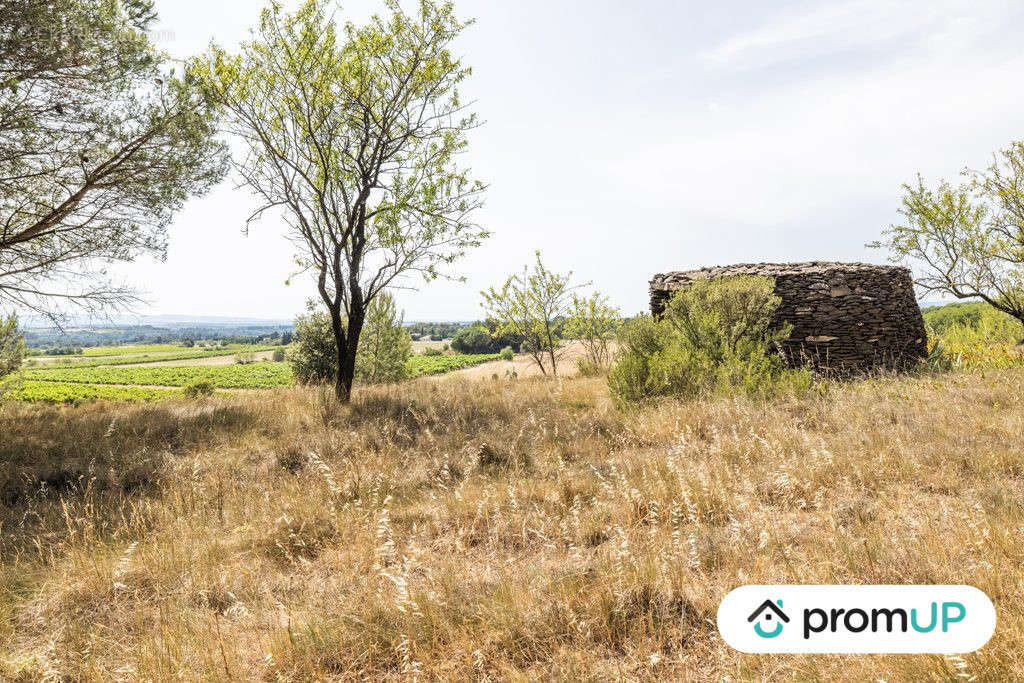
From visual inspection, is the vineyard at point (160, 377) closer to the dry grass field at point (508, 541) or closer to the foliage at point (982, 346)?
the foliage at point (982, 346)

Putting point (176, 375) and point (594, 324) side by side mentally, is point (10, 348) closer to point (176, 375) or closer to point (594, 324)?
point (594, 324)

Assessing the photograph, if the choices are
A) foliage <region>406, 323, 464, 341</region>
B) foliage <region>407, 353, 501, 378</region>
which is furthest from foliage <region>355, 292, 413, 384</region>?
foliage <region>406, 323, 464, 341</region>

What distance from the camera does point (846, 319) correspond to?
11016mm

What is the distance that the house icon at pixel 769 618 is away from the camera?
2240 mm

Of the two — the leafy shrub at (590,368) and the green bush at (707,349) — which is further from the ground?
the green bush at (707,349)

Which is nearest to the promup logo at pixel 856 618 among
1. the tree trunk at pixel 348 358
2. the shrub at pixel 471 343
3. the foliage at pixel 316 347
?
the tree trunk at pixel 348 358

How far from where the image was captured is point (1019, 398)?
6082 millimetres

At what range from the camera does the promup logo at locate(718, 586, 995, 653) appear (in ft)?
6.86

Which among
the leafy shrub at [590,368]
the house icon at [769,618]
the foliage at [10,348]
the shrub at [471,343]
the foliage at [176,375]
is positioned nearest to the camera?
the house icon at [769,618]

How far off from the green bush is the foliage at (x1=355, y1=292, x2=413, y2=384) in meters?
18.2

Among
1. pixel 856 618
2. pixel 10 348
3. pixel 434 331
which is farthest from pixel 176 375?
pixel 856 618

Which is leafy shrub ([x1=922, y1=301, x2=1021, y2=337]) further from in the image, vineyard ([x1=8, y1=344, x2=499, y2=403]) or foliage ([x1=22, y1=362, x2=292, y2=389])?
foliage ([x1=22, y1=362, x2=292, y2=389])

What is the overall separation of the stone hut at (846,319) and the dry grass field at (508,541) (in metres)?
3.82

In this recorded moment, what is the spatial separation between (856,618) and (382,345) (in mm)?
26076
